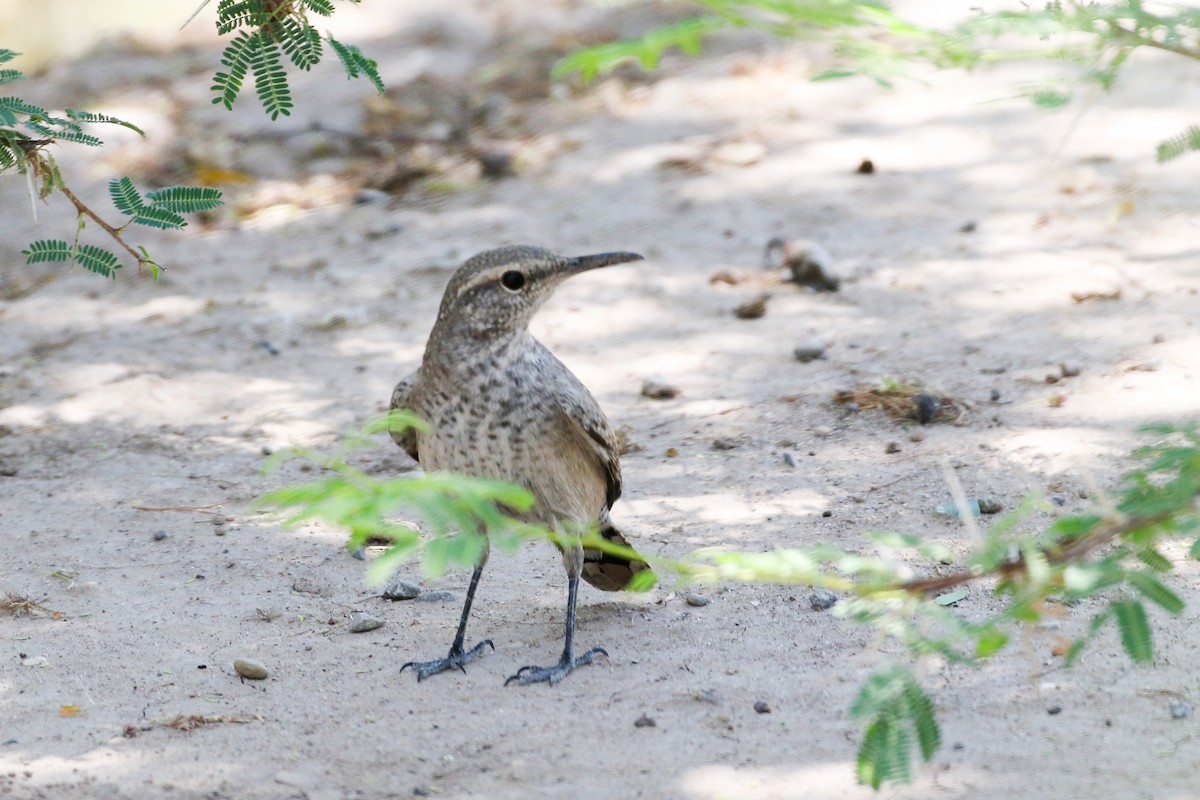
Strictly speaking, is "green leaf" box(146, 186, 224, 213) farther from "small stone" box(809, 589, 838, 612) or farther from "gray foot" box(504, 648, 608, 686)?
"small stone" box(809, 589, 838, 612)

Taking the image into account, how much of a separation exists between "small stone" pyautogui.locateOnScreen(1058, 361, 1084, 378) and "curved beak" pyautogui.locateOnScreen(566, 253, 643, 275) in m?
2.96

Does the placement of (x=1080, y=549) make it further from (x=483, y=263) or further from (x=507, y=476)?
(x=483, y=263)

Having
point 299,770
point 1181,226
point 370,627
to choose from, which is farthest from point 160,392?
point 1181,226

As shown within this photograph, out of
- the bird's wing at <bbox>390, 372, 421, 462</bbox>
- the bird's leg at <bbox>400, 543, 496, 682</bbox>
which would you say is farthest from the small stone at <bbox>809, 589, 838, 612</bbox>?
the bird's wing at <bbox>390, 372, 421, 462</bbox>

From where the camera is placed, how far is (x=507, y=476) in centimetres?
504

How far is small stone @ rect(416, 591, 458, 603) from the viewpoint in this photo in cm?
603

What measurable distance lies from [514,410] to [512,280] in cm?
56

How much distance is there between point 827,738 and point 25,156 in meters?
3.54

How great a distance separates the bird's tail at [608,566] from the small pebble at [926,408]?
81.2 inches

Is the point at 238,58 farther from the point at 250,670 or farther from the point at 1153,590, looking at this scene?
the point at 1153,590

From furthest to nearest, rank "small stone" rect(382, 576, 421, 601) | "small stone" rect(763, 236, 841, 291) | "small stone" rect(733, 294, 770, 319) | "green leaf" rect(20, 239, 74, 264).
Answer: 1. "small stone" rect(763, 236, 841, 291)
2. "small stone" rect(733, 294, 770, 319)
3. "small stone" rect(382, 576, 421, 601)
4. "green leaf" rect(20, 239, 74, 264)

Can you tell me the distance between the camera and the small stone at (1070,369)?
23.3 ft

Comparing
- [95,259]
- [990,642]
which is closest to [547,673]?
[95,259]

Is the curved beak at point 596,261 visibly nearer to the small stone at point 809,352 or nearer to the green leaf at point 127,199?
the green leaf at point 127,199
